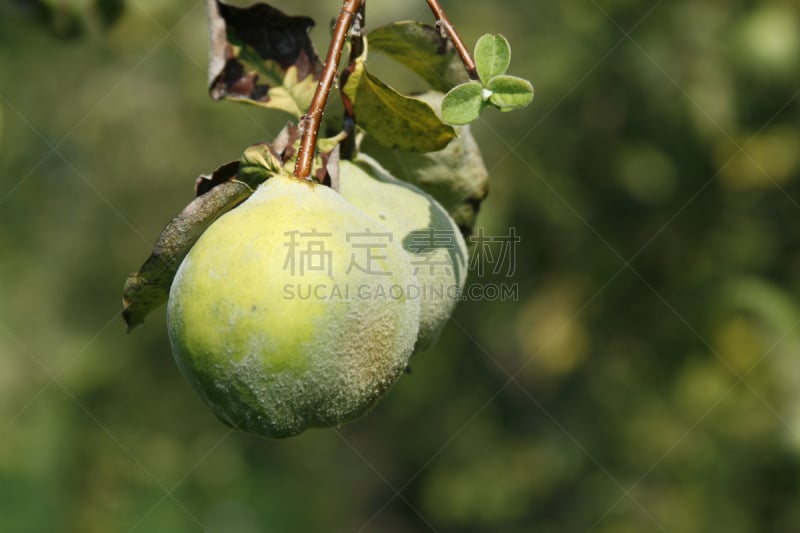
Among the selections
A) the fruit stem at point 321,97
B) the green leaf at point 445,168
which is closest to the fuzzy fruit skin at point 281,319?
the fruit stem at point 321,97

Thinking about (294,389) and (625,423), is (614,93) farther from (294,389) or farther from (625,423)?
(294,389)

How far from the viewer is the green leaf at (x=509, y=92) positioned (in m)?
0.94

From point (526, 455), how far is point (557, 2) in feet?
5.93

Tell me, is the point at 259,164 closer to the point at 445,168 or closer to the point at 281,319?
the point at 281,319

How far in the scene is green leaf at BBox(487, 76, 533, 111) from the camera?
0.94m

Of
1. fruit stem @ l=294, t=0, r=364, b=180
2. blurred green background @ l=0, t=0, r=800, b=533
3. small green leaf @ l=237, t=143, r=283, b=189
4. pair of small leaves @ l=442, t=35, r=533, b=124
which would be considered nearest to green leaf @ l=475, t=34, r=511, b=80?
pair of small leaves @ l=442, t=35, r=533, b=124

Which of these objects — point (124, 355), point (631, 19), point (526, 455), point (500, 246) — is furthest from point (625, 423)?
point (124, 355)

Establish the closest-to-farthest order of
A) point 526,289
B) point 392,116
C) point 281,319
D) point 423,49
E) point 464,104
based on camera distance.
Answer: point 281,319 → point 464,104 → point 392,116 → point 423,49 → point 526,289

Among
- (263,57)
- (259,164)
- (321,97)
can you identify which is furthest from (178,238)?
(263,57)

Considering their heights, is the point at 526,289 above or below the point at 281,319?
below

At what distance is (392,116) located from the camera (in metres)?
1.07

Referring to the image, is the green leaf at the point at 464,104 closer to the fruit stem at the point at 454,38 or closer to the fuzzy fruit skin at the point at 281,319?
the fruit stem at the point at 454,38

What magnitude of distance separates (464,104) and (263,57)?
373 millimetres

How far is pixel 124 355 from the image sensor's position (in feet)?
13.7
